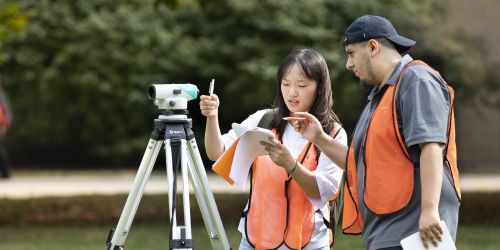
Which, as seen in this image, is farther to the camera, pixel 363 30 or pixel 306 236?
pixel 306 236

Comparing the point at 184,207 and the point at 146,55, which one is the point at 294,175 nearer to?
the point at 184,207

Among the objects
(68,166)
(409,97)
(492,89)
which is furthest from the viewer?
(68,166)

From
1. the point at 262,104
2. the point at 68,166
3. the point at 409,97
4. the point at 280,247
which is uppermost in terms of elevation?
the point at 409,97

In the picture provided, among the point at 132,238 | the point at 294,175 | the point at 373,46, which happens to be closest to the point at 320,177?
the point at 294,175

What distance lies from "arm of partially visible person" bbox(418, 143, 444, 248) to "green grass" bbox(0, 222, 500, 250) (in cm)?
521

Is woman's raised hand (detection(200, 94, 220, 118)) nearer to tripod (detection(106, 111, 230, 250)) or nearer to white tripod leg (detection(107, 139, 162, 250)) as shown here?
tripod (detection(106, 111, 230, 250))

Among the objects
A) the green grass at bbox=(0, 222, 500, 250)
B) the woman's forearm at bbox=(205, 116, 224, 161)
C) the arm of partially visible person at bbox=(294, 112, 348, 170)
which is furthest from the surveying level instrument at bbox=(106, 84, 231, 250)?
the green grass at bbox=(0, 222, 500, 250)

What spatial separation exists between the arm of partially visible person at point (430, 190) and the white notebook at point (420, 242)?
15mm

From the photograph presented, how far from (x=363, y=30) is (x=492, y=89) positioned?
1557cm

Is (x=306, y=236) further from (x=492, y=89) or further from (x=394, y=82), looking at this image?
(x=492, y=89)

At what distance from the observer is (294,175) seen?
3.99m

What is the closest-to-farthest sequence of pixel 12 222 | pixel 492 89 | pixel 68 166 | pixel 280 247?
pixel 280 247 → pixel 12 222 → pixel 492 89 → pixel 68 166

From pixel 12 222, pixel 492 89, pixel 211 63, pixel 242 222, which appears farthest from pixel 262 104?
pixel 242 222

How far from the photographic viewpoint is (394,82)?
12.1 feet
